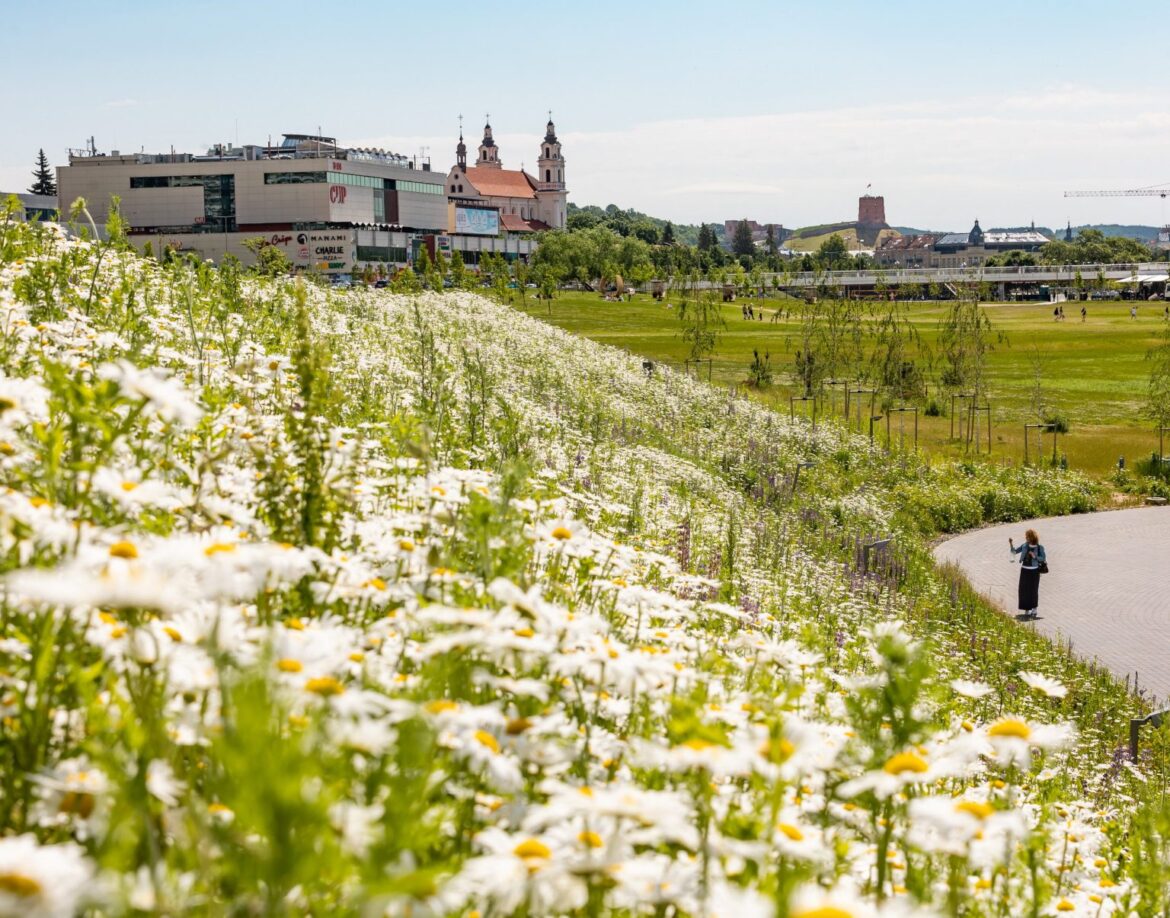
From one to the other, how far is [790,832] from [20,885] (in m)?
1.98

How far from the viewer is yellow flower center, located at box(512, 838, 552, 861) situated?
8.32 feet

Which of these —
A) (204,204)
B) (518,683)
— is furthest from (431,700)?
(204,204)

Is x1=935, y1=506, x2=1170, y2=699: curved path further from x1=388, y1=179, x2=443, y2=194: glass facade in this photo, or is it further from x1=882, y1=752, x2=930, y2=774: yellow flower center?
x1=388, y1=179, x2=443, y2=194: glass facade

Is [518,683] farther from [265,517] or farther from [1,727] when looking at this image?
[265,517]

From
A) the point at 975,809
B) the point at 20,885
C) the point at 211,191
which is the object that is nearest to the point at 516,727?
the point at 975,809

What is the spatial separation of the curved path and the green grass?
326 inches

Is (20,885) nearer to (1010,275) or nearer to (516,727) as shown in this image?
(516,727)

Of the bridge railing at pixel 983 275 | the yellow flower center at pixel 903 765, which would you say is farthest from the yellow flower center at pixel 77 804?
the bridge railing at pixel 983 275

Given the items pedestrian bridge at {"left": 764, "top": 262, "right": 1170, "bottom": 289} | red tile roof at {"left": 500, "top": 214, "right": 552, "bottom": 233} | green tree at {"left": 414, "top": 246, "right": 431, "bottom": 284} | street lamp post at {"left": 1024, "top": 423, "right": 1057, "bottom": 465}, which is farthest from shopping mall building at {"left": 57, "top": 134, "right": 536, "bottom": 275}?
street lamp post at {"left": 1024, "top": 423, "right": 1057, "bottom": 465}

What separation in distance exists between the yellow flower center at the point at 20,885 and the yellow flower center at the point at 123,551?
1.08 m

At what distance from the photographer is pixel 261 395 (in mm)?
7324

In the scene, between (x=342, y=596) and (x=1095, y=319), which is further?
(x=1095, y=319)

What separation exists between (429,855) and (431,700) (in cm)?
45

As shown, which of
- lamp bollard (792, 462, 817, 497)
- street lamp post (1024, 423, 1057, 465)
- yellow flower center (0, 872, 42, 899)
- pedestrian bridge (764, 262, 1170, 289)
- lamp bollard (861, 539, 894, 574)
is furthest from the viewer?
pedestrian bridge (764, 262, 1170, 289)
